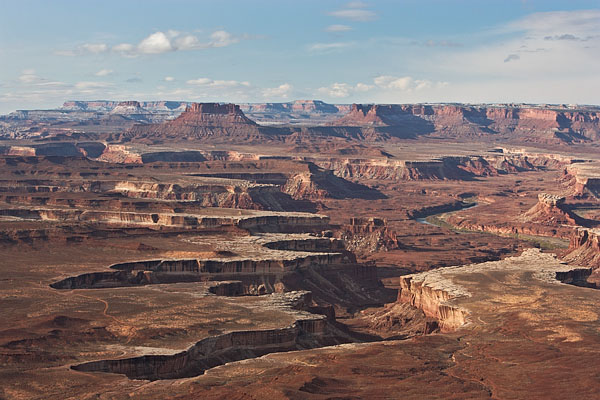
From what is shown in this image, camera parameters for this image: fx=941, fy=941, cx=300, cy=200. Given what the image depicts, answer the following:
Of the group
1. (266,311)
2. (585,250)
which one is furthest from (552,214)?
(266,311)

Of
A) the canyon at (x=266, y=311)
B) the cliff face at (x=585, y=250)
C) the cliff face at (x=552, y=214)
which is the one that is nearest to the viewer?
the canyon at (x=266, y=311)

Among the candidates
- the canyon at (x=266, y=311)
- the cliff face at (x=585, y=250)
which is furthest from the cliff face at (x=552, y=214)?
the cliff face at (x=585, y=250)

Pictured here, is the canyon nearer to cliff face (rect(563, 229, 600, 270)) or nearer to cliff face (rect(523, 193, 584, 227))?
cliff face (rect(563, 229, 600, 270))

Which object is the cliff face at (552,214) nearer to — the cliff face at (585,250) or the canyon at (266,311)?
the canyon at (266,311)

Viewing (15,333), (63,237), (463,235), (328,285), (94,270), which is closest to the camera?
(15,333)

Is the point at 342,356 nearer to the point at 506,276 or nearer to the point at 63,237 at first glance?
the point at 506,276

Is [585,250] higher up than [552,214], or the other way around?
[585,250]

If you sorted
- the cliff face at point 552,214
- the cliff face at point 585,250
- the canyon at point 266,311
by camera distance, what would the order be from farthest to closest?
1. the cliff face at point 552,214
2. the cliff face at point 585,250
3. the canyon at point 266,311

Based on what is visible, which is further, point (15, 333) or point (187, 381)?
point (15, 333)

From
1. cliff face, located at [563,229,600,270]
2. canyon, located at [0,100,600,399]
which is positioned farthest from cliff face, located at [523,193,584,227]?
cliff face, located at [563,229,600,270]

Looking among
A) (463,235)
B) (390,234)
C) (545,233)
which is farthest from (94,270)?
(545,233)

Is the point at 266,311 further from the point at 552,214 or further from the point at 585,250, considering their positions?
the point at 552,214
